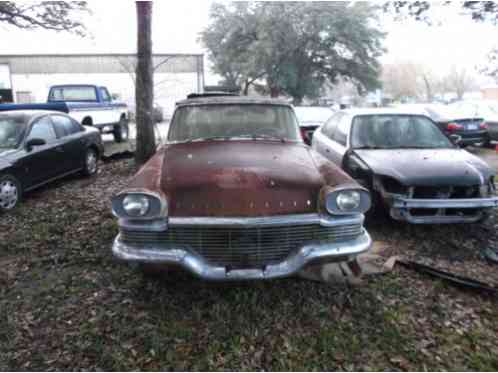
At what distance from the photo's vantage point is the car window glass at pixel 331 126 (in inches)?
264

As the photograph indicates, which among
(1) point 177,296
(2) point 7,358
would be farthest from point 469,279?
(2) point 7,358

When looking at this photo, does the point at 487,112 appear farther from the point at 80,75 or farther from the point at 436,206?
the point at 80,75

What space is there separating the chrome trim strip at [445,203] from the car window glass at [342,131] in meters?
1.76

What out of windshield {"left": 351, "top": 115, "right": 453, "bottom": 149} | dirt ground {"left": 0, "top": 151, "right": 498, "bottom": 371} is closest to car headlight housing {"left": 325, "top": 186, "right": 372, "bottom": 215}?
dirt ground {"left": 0, "top": 151, "right": 498, "bottom": 371}

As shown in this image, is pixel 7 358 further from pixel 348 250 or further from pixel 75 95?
pixel 75 95

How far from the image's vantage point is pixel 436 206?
4367mm

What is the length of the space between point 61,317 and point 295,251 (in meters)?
2.01

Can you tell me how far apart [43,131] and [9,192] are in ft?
4.74

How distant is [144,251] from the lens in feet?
9.45

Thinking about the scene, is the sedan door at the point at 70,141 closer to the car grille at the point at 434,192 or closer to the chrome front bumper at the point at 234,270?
the chrome front bumper at the point at 234,270

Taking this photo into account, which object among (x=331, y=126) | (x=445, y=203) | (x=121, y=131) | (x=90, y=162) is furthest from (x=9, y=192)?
(x=121, y=131)

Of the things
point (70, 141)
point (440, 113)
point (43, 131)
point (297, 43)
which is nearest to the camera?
point (43, 131)

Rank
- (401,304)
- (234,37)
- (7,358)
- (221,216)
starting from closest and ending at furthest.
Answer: (7,358), (221,216), (401,304), (234,37)

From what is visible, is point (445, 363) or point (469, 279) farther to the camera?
point (469, 279)
